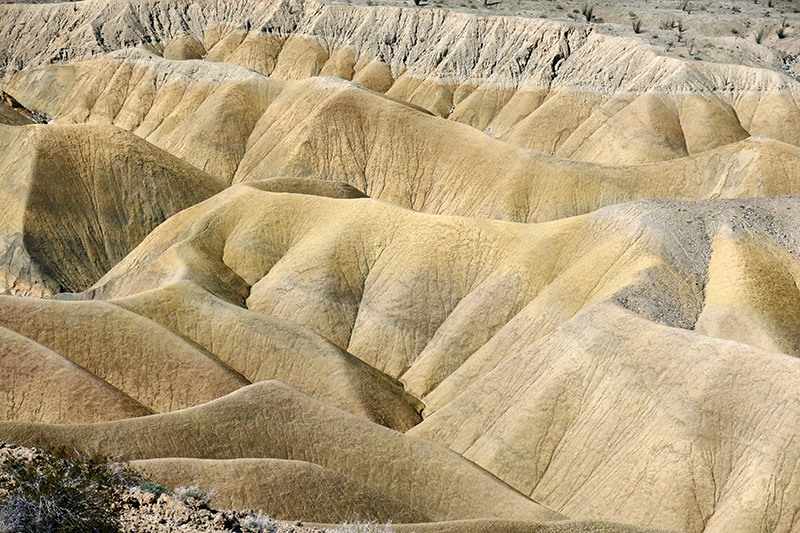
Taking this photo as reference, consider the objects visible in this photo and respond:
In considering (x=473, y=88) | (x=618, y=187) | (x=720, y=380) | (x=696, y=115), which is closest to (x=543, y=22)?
(x=473, y=88)

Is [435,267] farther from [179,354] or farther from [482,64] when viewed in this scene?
[482,64]

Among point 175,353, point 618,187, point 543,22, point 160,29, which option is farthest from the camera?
point 160,29

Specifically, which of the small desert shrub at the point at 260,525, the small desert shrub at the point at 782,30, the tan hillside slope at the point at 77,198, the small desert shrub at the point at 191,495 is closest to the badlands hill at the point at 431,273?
the tan hillside slope at the point at 77,198

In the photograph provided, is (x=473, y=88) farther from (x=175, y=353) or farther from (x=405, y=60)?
(x=175, y=353)

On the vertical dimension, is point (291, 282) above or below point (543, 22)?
below

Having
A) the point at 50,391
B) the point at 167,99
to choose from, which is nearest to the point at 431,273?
the point at 50,391

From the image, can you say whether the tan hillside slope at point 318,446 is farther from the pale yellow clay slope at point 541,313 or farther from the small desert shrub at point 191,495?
the small desert shrub at point 191,495

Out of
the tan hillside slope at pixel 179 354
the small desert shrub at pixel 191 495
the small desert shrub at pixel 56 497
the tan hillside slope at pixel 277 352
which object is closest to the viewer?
the small desert shrub at pixel 56 497

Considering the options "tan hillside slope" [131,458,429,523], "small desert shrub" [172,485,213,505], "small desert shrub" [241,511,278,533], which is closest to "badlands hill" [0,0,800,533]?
"tan hillside slope" [131,458,429,523]
